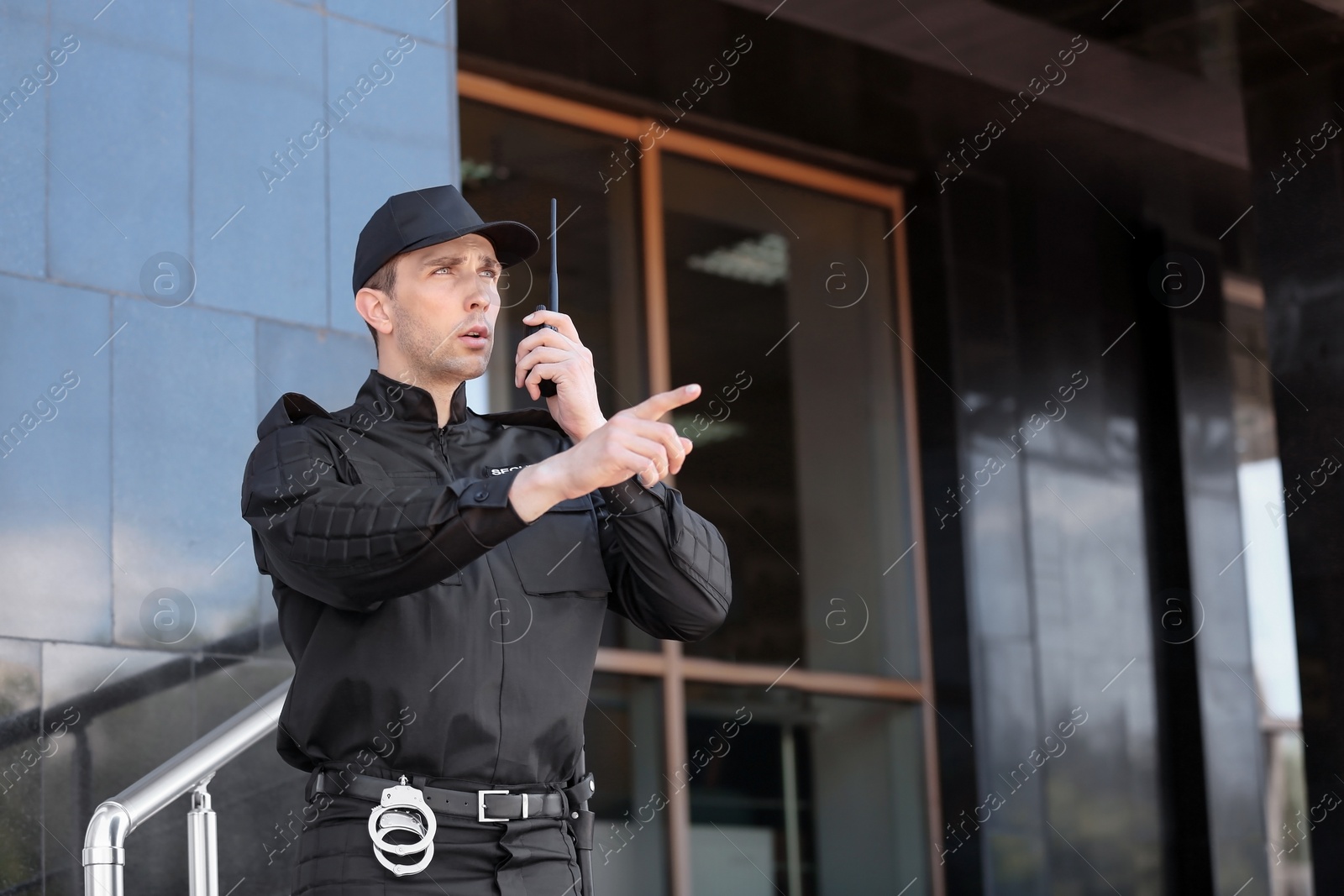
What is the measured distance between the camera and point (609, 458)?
8.22ft

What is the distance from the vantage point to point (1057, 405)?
10172 mm

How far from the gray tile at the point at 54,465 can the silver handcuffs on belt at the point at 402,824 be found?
2.05 meters

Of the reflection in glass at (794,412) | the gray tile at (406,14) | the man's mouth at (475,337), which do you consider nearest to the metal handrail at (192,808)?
the man's mouth at (475,337)

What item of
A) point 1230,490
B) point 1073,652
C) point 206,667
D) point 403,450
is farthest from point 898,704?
point 403,450

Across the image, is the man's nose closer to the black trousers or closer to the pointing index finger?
the pointing index finger

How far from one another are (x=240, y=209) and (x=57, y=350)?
79cm

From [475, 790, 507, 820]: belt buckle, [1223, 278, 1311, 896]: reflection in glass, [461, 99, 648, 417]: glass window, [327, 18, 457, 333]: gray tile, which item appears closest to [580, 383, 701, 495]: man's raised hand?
[475, 790, 507, 820]: belt buckle

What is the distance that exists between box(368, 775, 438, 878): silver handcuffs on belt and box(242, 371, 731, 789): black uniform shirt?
55 mm

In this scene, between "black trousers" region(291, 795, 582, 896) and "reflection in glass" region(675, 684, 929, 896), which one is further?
"reflection in glass" region(675, 684, 929, 896)

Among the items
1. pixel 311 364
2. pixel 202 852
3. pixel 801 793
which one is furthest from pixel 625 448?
pixel 801 793

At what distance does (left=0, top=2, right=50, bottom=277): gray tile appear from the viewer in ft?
15.2

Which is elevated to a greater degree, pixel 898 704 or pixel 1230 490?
pixel 1230 490

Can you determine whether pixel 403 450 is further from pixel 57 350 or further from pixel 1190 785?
pixel 1190 785

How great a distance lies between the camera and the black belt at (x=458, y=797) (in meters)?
2.76
